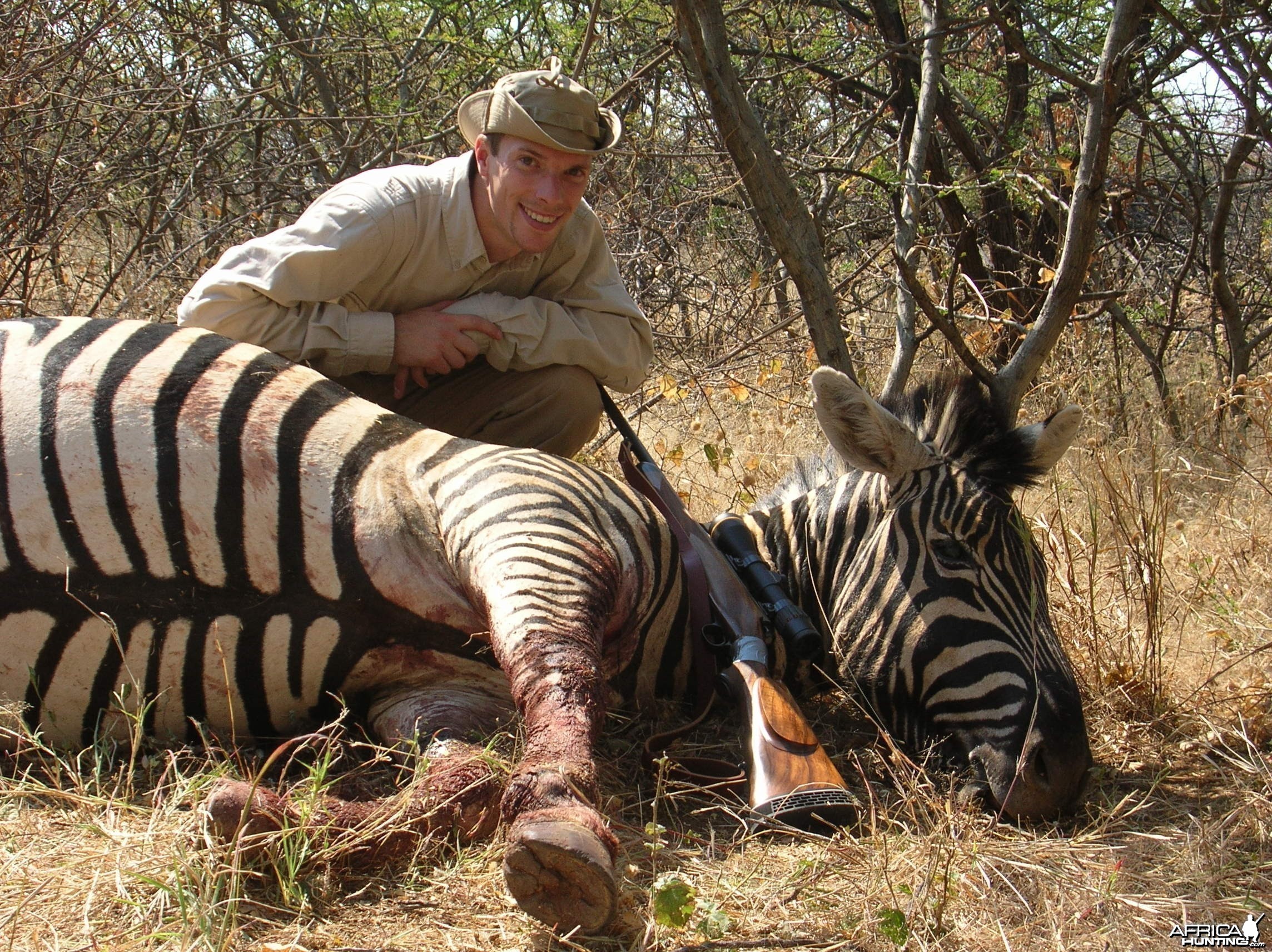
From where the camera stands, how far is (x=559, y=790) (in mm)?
1990

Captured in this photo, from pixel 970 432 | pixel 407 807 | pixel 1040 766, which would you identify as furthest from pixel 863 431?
pixel 407 807

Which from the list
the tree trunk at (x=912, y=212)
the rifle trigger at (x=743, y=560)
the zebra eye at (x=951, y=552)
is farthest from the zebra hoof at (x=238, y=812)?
the tree trunk at (x=912, y=212)

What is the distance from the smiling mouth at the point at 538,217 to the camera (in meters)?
3.62

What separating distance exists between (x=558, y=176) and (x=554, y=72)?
35 cm

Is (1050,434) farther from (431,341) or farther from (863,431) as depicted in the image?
(431,341)

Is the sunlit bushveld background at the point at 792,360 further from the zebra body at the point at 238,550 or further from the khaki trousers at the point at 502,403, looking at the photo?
the khaki trousers at the point at 502,403

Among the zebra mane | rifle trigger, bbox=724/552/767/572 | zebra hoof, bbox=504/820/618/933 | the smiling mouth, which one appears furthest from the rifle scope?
zebra hoof, bbox=504/820/618/933

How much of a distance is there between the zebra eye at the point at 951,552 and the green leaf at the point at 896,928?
3.64 feet

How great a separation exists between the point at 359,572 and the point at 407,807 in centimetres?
66

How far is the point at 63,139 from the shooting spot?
16.9 feet

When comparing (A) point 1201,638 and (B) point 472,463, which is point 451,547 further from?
(A) point 1201,638

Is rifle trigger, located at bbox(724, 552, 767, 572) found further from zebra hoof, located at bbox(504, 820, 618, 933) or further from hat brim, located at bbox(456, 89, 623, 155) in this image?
zebra hoof, located at bbox(504, 820, 618, 933)

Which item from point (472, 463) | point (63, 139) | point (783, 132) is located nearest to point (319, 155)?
point (63, 139)

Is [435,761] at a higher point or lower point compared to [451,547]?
lower
